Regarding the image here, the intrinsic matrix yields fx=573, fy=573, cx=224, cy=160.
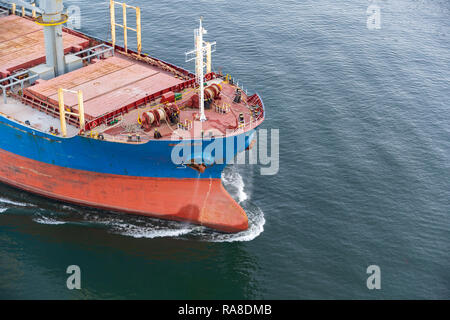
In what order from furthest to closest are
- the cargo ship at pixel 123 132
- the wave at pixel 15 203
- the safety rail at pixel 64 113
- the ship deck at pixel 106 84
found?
1. the wave at pixel 15 203
2. the ship deck at pixel 106 84
3. the cargo ship at pixel 123 132
4. the safety rail at pixel 64 113

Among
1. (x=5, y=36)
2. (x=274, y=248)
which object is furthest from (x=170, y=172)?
(x=5, y=36)

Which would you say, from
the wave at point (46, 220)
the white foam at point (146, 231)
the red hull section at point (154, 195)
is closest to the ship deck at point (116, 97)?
the red hull section at point (154, 195)

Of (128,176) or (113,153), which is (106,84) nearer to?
(113,153)

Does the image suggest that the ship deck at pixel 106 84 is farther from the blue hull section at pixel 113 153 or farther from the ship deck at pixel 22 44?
the ship deck at pixel 22 44

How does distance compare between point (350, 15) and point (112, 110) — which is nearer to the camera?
point (112, 110)

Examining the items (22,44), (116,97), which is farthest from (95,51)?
(116,97)
